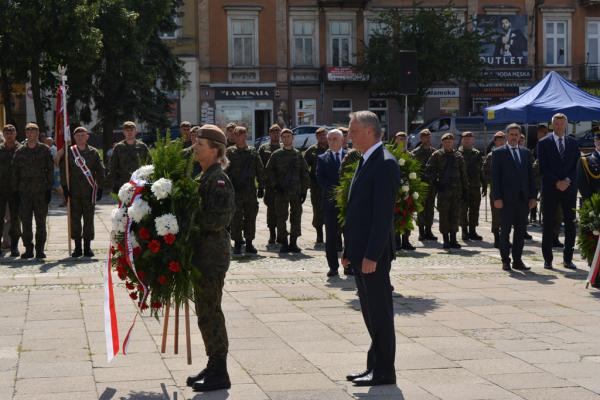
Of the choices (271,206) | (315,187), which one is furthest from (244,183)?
(315,187)

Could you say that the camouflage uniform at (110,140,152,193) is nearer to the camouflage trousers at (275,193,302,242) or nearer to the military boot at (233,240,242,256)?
the military boot at (233,240,242,256)

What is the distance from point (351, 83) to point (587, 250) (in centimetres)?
3549

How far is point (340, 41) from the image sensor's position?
46.8m

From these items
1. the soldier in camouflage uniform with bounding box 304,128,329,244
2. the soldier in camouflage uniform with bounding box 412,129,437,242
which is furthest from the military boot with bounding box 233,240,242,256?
the soldier in camouflage uniform with bounding box 412,129,437,242

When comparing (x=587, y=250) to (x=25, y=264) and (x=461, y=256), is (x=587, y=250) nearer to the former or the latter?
(x=461, y=256)

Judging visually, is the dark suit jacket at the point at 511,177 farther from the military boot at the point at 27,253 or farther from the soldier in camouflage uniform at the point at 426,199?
the military boot at the point at 27,253

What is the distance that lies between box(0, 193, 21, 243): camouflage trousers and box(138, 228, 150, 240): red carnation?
8.30 metres

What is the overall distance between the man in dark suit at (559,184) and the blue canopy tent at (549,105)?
19.2 feet

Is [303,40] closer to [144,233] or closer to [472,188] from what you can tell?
[472,188]

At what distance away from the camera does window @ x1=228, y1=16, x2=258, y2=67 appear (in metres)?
45.9

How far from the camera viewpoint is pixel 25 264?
13711 millimetres

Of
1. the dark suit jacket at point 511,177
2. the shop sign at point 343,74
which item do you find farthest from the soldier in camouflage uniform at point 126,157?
the shop sign at point 343,74

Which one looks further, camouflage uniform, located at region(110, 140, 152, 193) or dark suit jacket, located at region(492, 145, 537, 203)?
camouflage uniform, located at region(110, 140, 152, 193)

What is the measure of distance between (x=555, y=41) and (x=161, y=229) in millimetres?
44194
